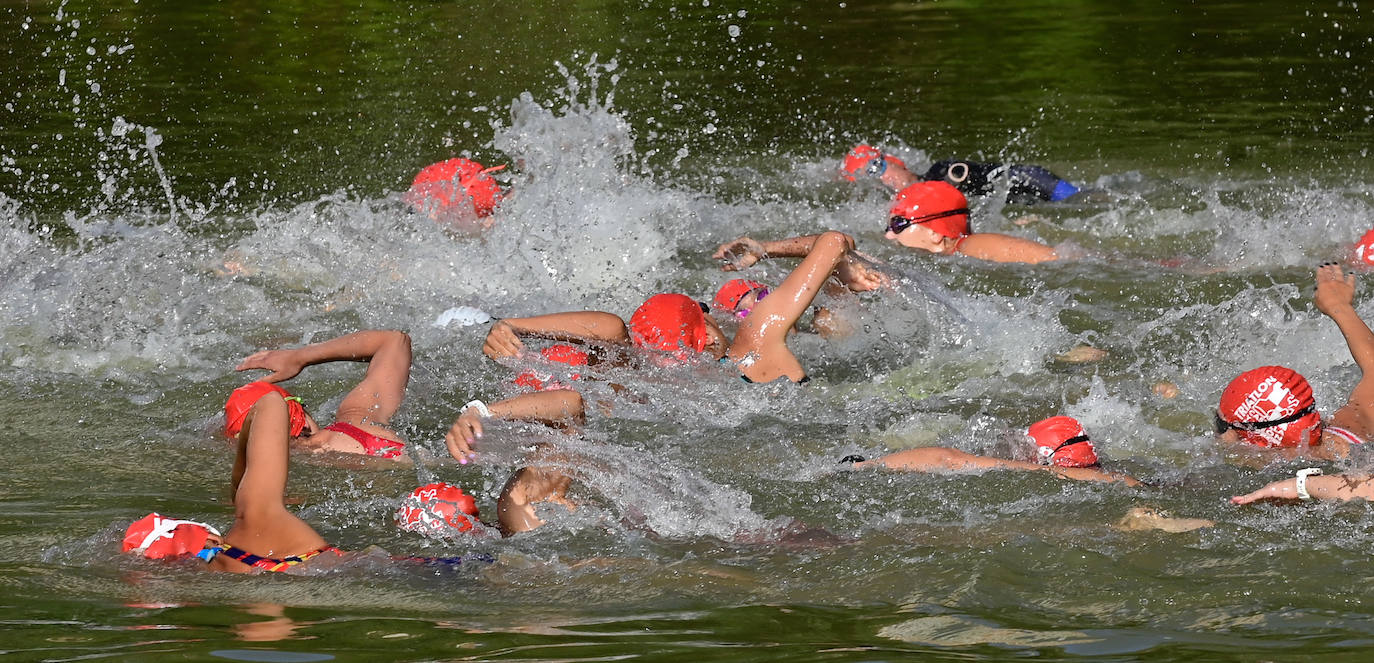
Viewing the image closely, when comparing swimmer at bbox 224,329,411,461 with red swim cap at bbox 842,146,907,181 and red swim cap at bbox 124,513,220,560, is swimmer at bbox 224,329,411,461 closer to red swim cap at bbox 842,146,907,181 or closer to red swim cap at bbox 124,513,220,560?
red swim cap at bbox 124,513,220,560

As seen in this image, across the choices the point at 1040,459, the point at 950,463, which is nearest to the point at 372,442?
the point at 950,463

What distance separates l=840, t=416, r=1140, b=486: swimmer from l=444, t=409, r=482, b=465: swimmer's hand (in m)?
1.73

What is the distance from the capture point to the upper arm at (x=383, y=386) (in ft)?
24.2

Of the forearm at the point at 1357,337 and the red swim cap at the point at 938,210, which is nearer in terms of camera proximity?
the forearm at the point at 1357,337

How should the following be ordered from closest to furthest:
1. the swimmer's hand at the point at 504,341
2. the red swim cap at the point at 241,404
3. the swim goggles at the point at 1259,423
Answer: the swim goggles at the point at 1259,423
the red swim cap at the point at 241,404
the swimmer's hand at the point at 504,341

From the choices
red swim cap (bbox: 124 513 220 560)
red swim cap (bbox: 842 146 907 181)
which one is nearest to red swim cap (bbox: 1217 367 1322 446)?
red swim cap (bbox: 124 513 220 560)

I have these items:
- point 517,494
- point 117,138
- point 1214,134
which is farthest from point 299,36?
point 517,494

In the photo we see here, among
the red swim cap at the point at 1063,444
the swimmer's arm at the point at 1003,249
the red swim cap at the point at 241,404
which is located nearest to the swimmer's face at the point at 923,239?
the swimmer's arm at the point at 1003,249

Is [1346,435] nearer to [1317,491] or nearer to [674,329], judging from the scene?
[1317,491]

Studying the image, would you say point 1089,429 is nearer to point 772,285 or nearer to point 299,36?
point 772,285

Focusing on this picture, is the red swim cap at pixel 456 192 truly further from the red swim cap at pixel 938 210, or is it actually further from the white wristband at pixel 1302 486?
the white wristband at pixel 1302 486

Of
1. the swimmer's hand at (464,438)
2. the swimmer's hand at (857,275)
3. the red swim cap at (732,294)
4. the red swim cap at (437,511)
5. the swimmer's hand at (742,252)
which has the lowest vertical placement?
the red swim cap at (437,511)

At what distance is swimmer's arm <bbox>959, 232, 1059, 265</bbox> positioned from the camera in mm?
10211

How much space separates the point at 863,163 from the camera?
1274 centimetres
